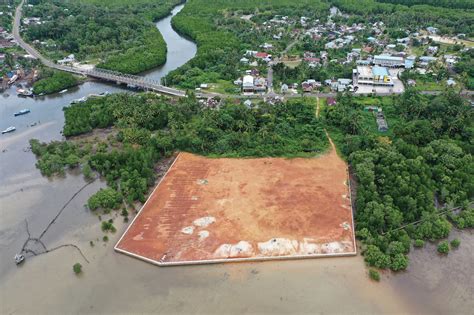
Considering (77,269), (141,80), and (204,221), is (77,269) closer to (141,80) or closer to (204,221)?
(204,221)

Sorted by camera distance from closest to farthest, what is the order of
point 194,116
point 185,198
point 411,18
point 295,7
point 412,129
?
point 185,198 < point 412,129 < point 194,116 < point 411,18 < point 295,7

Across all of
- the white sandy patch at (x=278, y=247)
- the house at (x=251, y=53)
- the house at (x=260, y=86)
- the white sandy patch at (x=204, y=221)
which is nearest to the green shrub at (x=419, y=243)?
the white sandy patch at (x=278, y=247)

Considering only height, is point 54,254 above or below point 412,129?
below

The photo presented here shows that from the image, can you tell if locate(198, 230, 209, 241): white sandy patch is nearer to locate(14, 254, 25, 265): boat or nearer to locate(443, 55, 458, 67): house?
locate(14, 254, 25, 265): boat

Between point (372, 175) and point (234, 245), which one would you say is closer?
point (234, 245)

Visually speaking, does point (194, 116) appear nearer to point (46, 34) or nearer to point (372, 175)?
point (372, 175)

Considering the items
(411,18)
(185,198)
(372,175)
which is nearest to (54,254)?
(185,198)

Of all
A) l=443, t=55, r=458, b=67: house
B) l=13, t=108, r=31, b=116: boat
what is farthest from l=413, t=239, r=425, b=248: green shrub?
l=13, t=108, r=31, b=116: boat

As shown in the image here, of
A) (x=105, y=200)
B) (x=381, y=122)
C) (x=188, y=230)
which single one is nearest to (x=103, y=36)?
(x=105, y=200)
